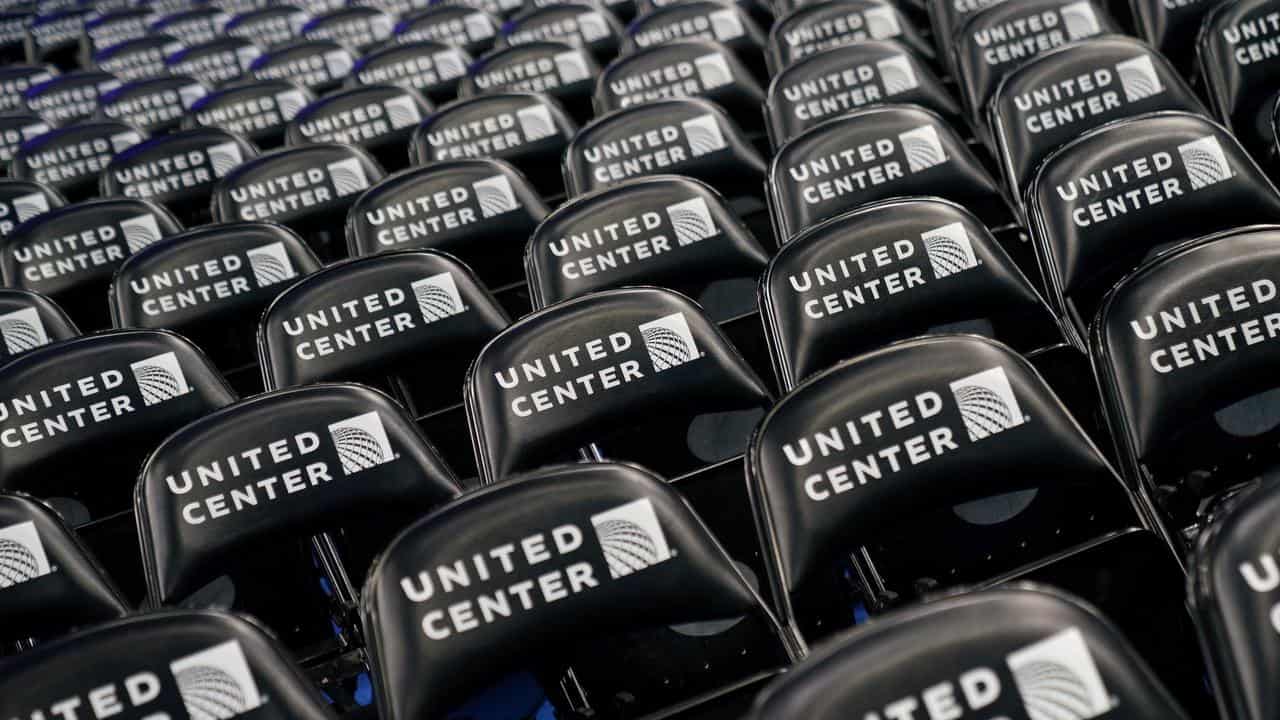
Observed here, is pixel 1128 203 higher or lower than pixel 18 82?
lower

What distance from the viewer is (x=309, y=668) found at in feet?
5.77

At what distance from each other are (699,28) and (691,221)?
5.99 ft

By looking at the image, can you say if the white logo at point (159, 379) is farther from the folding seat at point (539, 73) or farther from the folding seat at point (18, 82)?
A: the folding seat at point (18, 82)

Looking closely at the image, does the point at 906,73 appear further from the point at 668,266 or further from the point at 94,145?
the point at 94,145

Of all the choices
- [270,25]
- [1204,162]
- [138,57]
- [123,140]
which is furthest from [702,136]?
[138,57]

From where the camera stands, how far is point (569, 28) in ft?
14.4

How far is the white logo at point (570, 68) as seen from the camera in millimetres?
3850

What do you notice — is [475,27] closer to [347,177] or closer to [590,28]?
[590,28]

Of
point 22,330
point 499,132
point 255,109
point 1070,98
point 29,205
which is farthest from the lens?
point 255,109

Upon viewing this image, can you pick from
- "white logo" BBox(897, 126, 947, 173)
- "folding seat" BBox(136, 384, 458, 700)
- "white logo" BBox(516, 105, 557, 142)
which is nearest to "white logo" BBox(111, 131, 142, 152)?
"white logo" BBox(516, 105, 557, 142)

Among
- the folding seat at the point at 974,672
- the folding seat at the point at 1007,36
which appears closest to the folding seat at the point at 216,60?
the folding seat at the point at 1007,36

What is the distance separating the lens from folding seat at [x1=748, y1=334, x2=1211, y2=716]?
4.71ft

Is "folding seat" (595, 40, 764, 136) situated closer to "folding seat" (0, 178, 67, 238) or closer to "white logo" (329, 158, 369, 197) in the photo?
"white logo" (329, 158, 369, 197)

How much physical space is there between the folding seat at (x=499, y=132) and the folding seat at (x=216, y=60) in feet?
6.77
